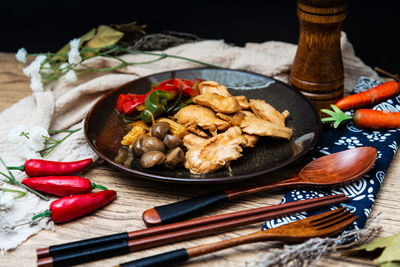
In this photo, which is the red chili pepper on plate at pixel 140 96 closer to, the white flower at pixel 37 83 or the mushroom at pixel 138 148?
the mushroom at pixel 138 148

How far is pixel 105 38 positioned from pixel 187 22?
2.73ft

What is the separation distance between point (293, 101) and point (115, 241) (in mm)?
1399

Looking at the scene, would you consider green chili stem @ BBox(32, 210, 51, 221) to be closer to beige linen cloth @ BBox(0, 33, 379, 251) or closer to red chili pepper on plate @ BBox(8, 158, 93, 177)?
beige linen cloth @ BBox(0, 33, 379, 251)

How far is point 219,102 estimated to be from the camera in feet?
7.65

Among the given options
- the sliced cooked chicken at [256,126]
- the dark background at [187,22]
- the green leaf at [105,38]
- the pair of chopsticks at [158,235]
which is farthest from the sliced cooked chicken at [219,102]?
the dark background at [187,22]

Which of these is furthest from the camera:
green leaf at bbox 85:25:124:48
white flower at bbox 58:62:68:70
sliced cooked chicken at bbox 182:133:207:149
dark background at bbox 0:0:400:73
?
dark background at bbox 0:0:400:73

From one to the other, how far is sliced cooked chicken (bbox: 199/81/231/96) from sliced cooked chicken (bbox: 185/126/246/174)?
400mm

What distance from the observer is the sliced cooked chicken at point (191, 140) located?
86.7 inches

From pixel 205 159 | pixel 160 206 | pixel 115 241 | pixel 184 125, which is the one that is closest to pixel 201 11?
pixel 184 125

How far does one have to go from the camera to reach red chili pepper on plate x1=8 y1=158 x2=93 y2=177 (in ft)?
7.04

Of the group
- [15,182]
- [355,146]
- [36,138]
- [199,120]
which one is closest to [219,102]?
[199,120]

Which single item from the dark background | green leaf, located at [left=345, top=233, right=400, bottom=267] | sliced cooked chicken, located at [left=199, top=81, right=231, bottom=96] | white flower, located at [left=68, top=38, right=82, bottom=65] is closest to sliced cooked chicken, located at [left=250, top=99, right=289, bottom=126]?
sliced cooked chicken, located at [left=199, top=81, right=231, bottom=96]

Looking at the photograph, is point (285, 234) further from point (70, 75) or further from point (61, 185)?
point (70, 75)

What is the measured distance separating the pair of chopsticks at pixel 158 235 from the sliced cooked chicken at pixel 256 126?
0.41m
